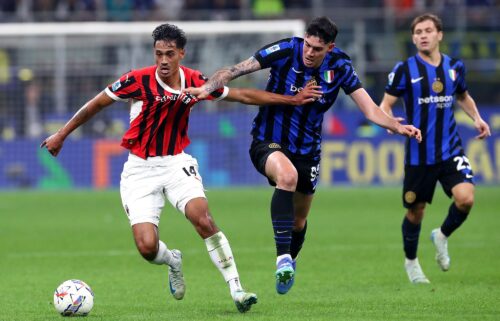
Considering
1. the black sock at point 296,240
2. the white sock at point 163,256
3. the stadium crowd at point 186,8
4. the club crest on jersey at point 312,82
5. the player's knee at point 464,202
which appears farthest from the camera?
the stadium crowd at point 186,8

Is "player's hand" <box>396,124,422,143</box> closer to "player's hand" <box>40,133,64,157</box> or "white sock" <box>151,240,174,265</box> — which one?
"white sock" <box>151,240,174,265</box>

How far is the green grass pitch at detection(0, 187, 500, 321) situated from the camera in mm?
8766

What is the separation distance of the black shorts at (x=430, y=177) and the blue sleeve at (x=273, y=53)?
7.44ft

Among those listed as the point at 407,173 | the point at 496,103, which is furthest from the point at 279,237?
the point at 496,103

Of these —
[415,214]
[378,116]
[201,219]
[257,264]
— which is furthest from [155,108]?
[257,264]

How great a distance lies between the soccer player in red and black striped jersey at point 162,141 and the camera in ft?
28.6

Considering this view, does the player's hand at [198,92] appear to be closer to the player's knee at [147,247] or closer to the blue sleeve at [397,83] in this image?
the player's knee at [147,247]

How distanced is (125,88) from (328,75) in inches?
68.1

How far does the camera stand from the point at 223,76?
8.85 meters

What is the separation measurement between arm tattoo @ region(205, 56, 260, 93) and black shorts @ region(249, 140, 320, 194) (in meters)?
0.68

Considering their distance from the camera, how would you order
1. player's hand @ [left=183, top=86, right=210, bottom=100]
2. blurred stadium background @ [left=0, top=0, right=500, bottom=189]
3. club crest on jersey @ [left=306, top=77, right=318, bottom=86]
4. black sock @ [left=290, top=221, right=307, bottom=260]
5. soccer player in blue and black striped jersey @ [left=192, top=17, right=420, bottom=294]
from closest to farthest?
player's hand @ [left=183, top=86, right=210, bottom=100] < soccer player in blue and black striped jersey @ [left=192, top=17, right=420, bottom=294] < club crest on jersey @ [left=306, top=77, right=318, bottom=86] < black sock @ [left=290, top=221, right=307, bottom=260] < blurred stadium background @ [left=0, top=0, right=500, bottom=189]

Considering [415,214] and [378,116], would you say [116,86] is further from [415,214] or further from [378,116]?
[415,214]

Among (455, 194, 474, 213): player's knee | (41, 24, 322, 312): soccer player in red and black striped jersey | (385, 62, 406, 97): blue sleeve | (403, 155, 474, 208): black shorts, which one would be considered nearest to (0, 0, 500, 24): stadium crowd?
(385, 62, 406, 97): blue sleeve

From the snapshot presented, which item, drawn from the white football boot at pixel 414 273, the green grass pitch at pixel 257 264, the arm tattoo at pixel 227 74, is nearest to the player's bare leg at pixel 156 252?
the green grass pitch at pixel 257 264
